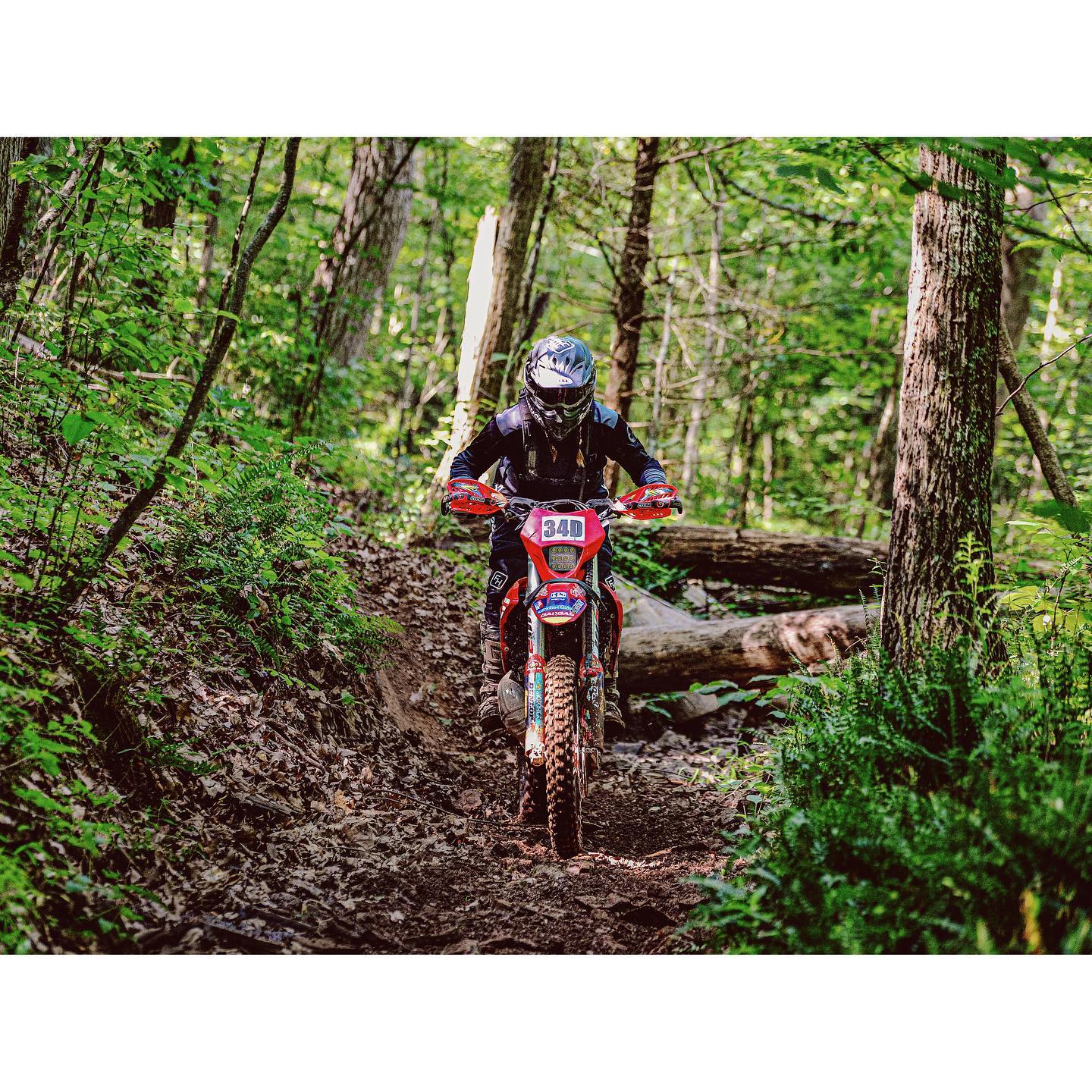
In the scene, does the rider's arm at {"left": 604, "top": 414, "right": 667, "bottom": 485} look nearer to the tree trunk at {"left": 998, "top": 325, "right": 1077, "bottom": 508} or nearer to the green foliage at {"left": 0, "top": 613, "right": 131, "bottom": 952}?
the tree trunk at {"left": 998, "top": 325, "right": 1077, "bottom": 508}

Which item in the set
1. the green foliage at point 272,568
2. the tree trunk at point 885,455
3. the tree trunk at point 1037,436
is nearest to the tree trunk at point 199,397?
the green foliage at point 272,568

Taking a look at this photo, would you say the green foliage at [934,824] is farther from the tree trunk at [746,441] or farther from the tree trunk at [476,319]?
the tree trunk at [746,441]

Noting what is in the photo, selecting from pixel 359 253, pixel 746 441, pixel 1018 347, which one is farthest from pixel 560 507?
pixel 1018 347

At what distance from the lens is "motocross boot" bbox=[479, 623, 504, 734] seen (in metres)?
4.13

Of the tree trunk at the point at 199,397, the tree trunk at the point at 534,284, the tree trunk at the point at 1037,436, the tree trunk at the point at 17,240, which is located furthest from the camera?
the tree trunk at the point at 534,284

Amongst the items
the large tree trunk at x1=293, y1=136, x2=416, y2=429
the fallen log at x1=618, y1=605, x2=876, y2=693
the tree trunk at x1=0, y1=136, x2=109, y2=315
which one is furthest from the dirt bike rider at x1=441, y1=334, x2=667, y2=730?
the large tree trunk at x1=293, y1=136, x2=416, y2=429

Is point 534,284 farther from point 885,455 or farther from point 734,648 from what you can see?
point 885,455

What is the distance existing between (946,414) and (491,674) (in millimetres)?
2387

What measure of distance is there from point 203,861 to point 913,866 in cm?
230

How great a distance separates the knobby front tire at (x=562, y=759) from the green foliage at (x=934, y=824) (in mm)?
648

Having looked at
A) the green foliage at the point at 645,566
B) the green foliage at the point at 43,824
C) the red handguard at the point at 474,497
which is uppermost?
the red handguard at the point at 474,497

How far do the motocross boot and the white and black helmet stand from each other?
1.02 m

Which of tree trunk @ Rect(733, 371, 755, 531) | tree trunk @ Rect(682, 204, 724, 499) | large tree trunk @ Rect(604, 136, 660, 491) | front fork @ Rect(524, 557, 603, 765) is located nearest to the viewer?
front fork @ Rect(524, 557, 603, 765)

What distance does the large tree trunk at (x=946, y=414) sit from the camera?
3.94m
